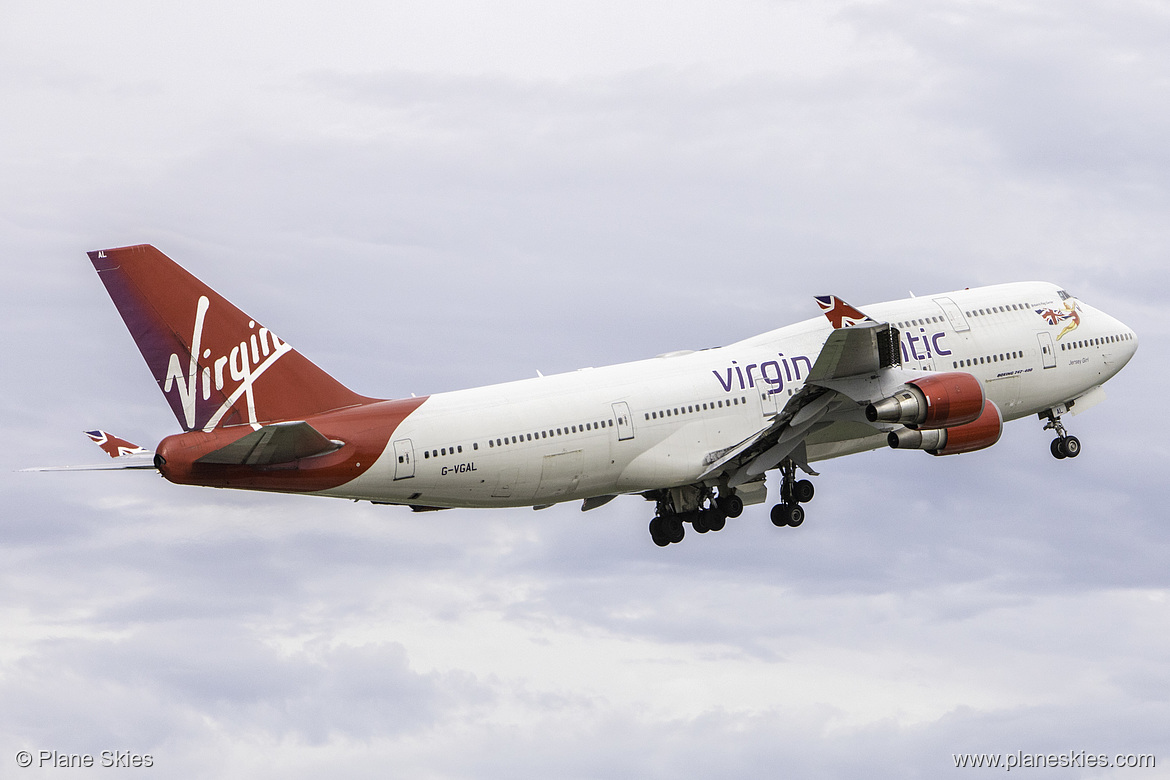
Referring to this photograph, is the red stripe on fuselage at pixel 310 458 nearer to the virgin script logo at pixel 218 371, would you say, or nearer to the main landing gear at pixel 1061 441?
the virgin script logo at pixel 218 371

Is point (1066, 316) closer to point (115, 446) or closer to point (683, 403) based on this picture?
point (683, 403)

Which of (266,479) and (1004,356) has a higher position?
(1004,356)

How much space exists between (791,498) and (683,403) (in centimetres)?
584

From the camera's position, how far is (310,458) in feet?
168

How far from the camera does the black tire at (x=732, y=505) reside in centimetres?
6019

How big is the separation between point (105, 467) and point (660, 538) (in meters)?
19.4

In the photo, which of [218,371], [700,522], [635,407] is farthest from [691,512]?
[218,371]

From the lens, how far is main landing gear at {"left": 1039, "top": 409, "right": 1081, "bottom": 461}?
6494cm

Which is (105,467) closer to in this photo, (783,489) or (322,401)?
(322,401)

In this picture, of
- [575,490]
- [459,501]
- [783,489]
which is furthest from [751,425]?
[459,501]

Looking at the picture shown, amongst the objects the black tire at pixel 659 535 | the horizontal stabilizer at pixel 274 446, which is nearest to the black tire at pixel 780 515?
the black tire at pixel 659 535

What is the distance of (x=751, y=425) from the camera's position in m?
58.4

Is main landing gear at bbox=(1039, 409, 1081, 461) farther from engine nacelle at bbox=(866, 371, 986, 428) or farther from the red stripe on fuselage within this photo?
the red stripe on fuselage

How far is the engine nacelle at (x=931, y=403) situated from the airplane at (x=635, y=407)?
58 mm
